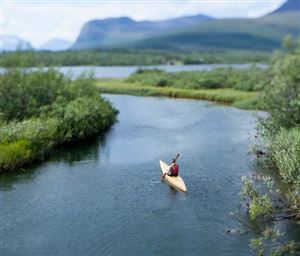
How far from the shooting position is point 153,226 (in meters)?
25.2

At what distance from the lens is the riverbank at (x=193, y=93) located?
72.4 m

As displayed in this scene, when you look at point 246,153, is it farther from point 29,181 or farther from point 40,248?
point 40,248

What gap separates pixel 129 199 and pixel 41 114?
19.5 metres

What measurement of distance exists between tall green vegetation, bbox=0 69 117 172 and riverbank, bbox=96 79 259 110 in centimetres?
2161

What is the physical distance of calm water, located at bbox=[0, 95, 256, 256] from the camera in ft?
76.0

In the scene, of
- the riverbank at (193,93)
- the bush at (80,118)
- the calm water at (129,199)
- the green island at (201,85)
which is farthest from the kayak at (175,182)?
the green island at (201,85)

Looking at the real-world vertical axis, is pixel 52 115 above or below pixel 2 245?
above

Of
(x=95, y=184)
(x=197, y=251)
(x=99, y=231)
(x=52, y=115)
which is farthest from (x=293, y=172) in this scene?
(x=52, y=115)

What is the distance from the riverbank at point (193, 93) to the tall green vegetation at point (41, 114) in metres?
21.6

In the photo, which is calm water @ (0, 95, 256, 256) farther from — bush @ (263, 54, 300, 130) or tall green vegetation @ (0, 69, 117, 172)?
bush @ (263, 54, 300, 130)

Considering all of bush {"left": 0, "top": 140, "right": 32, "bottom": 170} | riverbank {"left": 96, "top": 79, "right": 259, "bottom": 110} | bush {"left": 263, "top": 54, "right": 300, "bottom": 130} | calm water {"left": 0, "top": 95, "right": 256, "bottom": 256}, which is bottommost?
calm water {"left": 0, "top": 95, "right": 256, "bottom": 256}

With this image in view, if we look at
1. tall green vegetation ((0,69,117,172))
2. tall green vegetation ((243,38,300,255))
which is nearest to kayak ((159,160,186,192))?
tall green vegetation ((243,38,300,255))

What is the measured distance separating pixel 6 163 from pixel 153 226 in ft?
46.0

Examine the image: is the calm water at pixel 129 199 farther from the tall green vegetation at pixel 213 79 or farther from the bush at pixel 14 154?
the tall green vegetation at pixel 213 79
